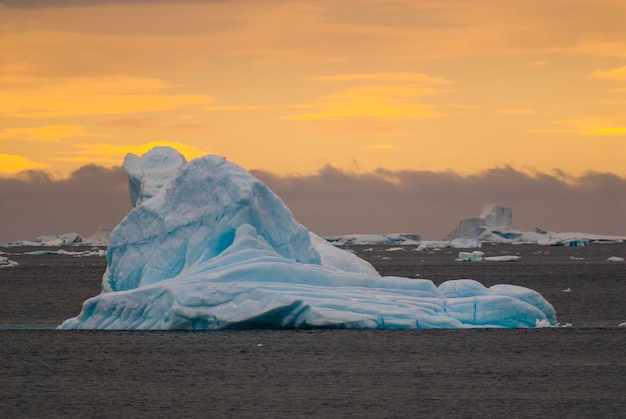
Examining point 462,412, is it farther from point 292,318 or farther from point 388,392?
point 292,318

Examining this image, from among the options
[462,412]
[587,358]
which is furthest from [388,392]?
[587,358]

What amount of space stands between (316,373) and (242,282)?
17.8 feet

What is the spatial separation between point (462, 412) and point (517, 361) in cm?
580

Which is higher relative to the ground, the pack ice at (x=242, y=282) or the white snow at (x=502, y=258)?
the white snow at (x=502, y=258)

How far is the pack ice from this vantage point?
23672 millimetres

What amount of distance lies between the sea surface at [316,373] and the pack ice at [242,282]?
389mm

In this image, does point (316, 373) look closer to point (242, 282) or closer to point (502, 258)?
point (242, 282)

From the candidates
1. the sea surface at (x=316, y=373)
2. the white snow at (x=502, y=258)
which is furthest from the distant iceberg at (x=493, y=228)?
the sea surface at (x=316, y=373)

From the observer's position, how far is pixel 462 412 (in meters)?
15.0

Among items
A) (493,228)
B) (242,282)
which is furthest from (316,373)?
(493,228)

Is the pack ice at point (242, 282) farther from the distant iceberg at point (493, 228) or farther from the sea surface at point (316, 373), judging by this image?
the distant iceberg at point (493, 228)

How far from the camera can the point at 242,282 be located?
2406 cm

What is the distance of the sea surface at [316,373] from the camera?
15492 mm

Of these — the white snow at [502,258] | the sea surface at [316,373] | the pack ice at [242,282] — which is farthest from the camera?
the white snow at [502,258]
